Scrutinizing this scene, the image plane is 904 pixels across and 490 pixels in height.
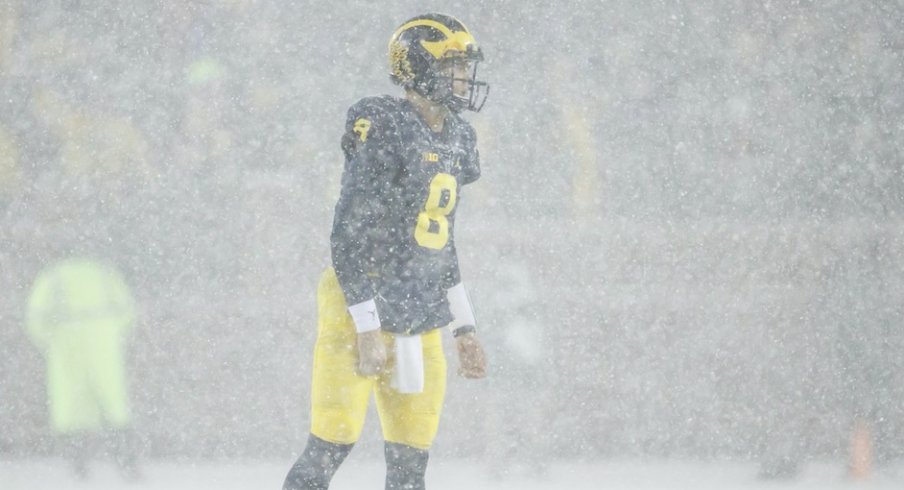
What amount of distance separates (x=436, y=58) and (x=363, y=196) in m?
0.46

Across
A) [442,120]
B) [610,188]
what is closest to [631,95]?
[610,188]

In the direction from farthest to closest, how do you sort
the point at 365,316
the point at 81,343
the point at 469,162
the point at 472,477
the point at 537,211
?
the point at 537,211 < the point at 81,343 < the point at 472,477 < the point at 469,162 < the point at 365,316

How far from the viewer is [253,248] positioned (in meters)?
7.73

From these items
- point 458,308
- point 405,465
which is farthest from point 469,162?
point 405,465

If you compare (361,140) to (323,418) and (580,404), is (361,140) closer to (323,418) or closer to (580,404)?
(323,418)

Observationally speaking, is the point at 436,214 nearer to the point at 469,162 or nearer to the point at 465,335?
the point at 469,162

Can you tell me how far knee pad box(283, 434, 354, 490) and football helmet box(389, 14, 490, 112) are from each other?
101cm

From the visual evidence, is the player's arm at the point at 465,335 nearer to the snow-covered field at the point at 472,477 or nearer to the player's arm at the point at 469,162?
the player's arm at the point at 469,162

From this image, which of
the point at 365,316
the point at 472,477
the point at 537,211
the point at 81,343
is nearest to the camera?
the point at 365,316

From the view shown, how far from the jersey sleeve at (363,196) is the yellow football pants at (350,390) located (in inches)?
4.4

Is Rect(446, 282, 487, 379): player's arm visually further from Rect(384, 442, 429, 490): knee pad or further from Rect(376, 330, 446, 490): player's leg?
Rect(384, 442, 429, 490): knee pad

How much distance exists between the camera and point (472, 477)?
7.03m

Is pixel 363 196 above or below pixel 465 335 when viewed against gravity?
above

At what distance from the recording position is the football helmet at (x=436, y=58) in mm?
3643
